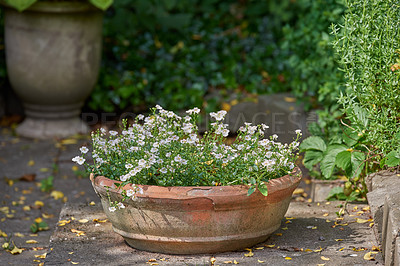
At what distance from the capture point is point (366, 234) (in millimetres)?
2781

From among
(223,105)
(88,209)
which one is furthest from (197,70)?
(88,209)

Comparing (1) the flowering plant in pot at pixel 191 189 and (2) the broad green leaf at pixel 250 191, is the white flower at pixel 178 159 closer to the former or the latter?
(1) the flowering plant in pot at pixel 191 189

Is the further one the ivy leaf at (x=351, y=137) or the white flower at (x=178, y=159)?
the ivy leaf at (x=351, y=137)

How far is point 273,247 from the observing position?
2709 mm

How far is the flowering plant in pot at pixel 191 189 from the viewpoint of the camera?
2.51 metres

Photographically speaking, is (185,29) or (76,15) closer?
(76,15)

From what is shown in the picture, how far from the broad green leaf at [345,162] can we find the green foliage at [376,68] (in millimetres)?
133

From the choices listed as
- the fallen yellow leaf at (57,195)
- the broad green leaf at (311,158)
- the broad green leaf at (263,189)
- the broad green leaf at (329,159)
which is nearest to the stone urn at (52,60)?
the fallen yellow leaf at (57,195)

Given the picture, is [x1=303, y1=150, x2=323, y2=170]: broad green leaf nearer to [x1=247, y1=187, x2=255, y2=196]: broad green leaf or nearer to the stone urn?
[x1=247, y1=187, x2=255, y2=196]: broad green leaf

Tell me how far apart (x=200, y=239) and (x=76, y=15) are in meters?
3.12

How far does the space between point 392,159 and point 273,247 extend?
67cm

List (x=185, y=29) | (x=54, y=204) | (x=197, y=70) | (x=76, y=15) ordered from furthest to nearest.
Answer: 1. (x=185, y=29)
2. (x=197, y=70)
3. (x=76, y=15)
4. (x=54, y=204)

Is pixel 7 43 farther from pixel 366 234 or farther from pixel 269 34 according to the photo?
pixel 366 234

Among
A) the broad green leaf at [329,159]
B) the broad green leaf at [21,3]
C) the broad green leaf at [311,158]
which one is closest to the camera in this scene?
the broad green leaf at [329,159]
